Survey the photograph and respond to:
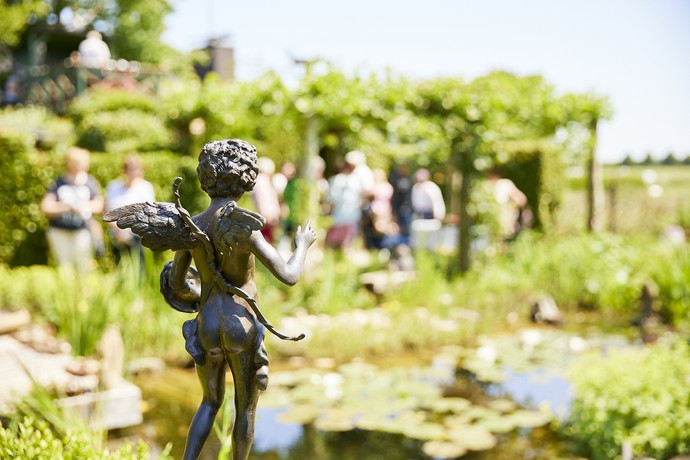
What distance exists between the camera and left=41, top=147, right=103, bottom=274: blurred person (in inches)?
264

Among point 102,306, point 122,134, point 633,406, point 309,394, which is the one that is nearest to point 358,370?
point 309,394

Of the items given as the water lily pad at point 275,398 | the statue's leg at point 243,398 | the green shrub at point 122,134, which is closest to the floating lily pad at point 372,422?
the water lily pad at point 275,398

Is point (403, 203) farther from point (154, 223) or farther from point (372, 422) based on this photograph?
point (154, 223)

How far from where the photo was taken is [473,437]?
4582mm

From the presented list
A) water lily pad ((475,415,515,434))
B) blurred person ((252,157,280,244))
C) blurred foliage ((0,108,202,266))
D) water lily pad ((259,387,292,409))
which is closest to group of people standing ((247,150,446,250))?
blurred person ((252,157,280,244))

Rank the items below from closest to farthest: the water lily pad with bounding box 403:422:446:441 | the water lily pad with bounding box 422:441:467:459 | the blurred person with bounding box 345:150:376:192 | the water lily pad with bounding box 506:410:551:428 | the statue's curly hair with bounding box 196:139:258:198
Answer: the statue's curly hair with bounding box 196:139:258:198
the water lily pad with bounding box 422:441:467:459
the water lily pad with bounding box 403:422:446:441
the water lily pad with bounding box 506:410:551:428
the blurred person with bounding box 345:150:376:192

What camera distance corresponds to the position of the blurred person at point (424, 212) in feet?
34.0

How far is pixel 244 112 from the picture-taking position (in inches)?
368

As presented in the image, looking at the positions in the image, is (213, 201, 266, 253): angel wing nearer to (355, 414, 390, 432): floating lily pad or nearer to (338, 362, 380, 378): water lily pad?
(355, 414, 390, 432): floating lily pad

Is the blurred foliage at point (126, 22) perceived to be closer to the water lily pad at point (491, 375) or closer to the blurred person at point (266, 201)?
the blurred person at point (266, 201)

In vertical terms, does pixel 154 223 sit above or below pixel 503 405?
above

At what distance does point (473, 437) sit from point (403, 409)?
0.73 m

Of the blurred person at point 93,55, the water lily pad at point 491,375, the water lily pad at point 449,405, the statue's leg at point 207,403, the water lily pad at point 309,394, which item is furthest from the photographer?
the blurred person at point 93,55

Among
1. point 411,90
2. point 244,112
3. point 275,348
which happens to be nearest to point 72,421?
point 275,348
